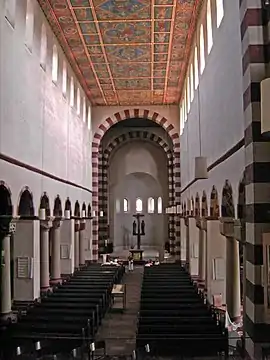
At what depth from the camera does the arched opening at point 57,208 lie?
17938 millimetres

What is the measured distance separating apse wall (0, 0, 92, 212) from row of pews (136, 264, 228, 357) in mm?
4659

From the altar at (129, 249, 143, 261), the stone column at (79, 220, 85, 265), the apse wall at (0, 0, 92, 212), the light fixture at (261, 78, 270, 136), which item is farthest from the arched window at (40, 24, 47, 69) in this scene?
the altar at (129, 249, 143, 261)

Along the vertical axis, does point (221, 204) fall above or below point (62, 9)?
below

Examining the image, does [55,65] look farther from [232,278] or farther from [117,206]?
→ [117,206]

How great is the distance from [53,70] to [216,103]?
7220mm

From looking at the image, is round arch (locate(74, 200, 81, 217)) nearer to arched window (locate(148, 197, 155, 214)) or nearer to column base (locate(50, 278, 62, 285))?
column base (locate(50, 278, 62, 285))

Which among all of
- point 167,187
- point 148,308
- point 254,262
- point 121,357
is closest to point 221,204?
point 148,308

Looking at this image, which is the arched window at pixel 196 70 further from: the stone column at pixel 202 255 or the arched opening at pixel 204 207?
the stone column at pixel 202 255

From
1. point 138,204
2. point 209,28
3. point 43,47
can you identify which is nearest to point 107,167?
point 138,204

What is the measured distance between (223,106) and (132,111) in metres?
16.7

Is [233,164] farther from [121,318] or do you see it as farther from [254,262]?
[121,318]

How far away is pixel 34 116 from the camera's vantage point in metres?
14.2

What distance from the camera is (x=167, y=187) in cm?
3459

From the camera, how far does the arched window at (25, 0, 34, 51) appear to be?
13.7 m
